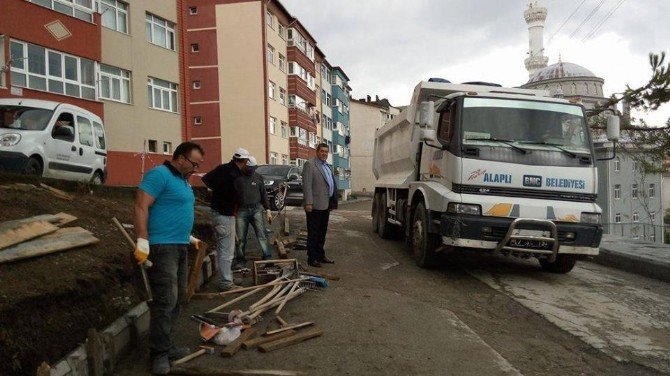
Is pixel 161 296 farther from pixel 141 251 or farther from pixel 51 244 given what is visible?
pixel 51 244

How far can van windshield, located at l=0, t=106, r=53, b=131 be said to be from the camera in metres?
10.1

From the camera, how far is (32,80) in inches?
683

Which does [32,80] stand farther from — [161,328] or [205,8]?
[205,8]

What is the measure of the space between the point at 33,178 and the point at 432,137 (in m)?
6.26

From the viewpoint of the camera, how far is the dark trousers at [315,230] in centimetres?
816

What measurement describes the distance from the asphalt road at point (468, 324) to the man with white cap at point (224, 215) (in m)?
0.57

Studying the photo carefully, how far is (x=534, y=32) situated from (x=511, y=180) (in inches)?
3969

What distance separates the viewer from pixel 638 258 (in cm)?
905

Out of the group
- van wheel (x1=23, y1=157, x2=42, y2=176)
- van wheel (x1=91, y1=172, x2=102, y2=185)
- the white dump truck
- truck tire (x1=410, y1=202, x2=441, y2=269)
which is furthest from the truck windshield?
van wheel (x1=91, y1=172, x2=102, y2=185)

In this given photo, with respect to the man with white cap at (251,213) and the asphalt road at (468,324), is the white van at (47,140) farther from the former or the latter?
the asphalt road at (468,324)

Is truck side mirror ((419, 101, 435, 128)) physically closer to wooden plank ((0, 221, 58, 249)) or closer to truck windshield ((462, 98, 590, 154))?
truck windshield ((462, 98, 590, 154))

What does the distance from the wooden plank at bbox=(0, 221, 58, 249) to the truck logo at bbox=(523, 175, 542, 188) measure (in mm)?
5916

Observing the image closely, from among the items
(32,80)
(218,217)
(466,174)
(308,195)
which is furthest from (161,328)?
(32,80)

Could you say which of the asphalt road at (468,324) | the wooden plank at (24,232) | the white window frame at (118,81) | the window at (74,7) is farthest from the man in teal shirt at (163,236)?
the white window frame at (118,81)
